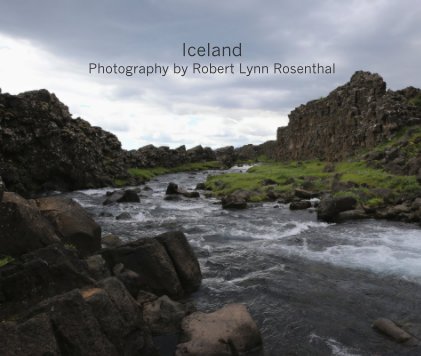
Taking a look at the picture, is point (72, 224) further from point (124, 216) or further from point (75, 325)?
point (124, 216)

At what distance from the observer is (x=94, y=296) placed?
11.8 m

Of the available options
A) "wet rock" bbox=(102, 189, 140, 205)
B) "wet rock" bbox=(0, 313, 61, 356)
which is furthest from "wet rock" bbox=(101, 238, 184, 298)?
"wet rock" bbox=(102, 189, 140, 205)

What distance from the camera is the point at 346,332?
47.9 feet

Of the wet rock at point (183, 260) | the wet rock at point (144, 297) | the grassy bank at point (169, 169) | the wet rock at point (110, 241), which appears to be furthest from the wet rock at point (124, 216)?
the grassy bank at point (169, 169)

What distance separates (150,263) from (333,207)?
73.4 ft

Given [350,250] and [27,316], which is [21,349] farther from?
[350,250]

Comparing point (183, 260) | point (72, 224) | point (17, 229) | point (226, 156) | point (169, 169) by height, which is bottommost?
point (183, 260)

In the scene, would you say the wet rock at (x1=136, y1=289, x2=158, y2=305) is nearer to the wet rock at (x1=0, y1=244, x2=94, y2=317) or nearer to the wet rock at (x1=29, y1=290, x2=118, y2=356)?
the wet rock at (x1=0, y1=244, x2=94, y2=317)

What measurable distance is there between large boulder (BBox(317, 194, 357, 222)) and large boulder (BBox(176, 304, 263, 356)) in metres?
23.0

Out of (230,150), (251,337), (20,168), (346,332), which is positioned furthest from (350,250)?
(230,150)

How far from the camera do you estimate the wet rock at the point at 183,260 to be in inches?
729

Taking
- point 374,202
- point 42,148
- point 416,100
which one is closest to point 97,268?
point 374,202

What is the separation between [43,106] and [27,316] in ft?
188

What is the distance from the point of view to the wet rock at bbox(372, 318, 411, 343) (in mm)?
13836
